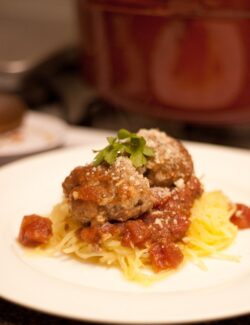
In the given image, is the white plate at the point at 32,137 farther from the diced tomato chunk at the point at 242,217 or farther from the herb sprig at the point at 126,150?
the diced tomato chunk at the point at 242,217

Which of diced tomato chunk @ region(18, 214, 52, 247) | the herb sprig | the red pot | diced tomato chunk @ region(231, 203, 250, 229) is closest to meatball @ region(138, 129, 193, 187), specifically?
the herb sprig

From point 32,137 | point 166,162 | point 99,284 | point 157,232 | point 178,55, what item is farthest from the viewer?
point 32,137

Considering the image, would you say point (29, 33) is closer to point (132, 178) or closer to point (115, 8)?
point (115, 8)

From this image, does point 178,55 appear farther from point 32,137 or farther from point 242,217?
point 242,217

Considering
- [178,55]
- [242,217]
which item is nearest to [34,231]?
[242,217]

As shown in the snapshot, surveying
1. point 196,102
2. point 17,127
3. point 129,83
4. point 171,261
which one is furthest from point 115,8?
point 171,261

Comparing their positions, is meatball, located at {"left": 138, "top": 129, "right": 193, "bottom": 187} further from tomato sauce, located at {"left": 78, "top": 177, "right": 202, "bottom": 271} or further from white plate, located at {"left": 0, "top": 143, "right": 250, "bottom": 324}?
white plate, located at {"left": 0, "top": 143, "right": 250, "bottom": 324}

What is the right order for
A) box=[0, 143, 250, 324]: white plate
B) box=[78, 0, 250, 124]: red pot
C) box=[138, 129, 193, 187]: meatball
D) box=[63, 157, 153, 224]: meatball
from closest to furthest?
box=[0, 143, 250, 324]: white plate, box=[63, 157, 153, 224]: meatball, box=[138, 129, 193, 187]: meatball, box=[78, 0, 250, 124]: red pot
